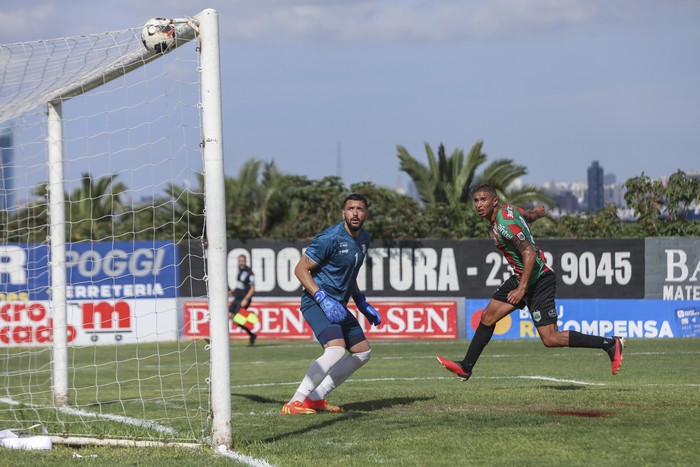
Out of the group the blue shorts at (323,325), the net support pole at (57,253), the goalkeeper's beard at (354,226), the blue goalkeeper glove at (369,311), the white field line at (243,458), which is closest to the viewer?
the white field line at (243,458)

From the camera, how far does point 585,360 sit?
57.2ft

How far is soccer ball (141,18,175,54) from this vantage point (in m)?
8.89

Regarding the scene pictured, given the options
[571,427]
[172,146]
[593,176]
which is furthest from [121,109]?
[593,176]

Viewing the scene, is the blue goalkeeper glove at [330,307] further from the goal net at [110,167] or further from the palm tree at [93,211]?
the palm tree at [93,211]

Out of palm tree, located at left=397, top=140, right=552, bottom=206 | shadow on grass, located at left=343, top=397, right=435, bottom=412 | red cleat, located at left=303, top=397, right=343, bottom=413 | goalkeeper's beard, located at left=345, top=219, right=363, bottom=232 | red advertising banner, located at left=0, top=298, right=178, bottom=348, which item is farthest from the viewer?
palm tree, located at left=397, top=140, right=552, bottom=206

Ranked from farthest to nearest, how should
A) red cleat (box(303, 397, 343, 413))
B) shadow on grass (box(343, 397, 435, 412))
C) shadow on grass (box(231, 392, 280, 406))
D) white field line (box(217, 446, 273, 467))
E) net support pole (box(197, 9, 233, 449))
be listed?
shadow on grass (box(231, 392, 280, 406))
shadow on grass (box(343, 397, 435, 412))
red cleat (box(303, 397, 343, 413))
net support pole (box(197, 9, 233, 449))
white field line (box(217, 446, 273, 467))

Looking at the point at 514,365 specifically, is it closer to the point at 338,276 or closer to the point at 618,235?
the point at 338,276

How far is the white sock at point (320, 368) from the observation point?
9.96 m

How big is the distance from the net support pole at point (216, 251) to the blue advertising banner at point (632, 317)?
18337 millimetres

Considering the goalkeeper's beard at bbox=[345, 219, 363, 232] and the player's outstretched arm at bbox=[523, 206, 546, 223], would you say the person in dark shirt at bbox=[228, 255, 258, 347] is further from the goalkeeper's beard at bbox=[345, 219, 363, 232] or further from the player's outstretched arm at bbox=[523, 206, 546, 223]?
the goalkeeper's beard at bbox=[345, 219, 363, 232]

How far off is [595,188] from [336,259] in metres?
101

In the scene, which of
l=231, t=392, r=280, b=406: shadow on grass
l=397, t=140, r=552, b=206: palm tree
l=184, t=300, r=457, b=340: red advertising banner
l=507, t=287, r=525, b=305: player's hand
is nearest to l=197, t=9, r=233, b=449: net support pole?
l=231, t=392, r=280, b=406: shadow on grass

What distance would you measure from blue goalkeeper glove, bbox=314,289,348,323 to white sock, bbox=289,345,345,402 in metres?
0.62

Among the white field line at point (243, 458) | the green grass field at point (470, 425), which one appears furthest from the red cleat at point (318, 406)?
the white field line at point (243, 458)
